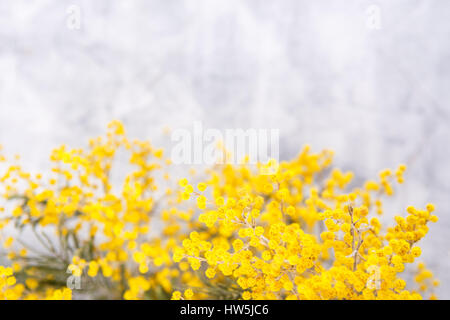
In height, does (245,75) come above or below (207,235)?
above

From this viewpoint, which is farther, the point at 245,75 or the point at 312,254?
the point at 245,75

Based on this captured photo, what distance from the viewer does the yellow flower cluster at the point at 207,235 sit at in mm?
298

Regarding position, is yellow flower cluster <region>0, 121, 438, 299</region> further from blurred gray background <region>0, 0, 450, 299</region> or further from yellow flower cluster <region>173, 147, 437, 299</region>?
blurred gray background <region>0, 0, 450, 299</region>

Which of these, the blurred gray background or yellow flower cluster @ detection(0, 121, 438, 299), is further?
the blurred gray background

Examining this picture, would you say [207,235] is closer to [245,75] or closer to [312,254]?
[312,254]

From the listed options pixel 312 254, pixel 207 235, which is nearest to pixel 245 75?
pixel 207 235

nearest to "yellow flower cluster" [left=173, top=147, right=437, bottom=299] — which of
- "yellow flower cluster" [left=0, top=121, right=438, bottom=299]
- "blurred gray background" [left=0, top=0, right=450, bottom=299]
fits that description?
"yellow flower cluster" [left=0, top=121, right=438, bottom=299]

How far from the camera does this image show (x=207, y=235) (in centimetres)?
62

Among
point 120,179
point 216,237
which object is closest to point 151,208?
point 216,237

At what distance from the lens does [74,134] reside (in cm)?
91

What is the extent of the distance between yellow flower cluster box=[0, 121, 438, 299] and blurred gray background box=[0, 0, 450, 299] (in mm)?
174

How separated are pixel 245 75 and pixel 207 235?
0.47 meters

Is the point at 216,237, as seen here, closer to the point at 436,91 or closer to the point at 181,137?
the point at 181,137

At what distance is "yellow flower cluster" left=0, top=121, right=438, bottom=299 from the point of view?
298mm
